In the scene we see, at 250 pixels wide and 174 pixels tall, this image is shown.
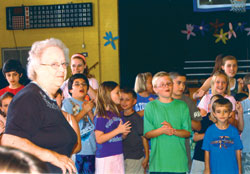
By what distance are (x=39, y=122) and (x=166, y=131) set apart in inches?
70.2

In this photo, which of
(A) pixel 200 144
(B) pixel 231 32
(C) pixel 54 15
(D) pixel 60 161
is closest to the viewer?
(D) pixel 60 161

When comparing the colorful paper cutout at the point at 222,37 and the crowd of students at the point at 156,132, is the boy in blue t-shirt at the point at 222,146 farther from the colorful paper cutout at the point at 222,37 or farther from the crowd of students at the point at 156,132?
the colorful paper cutout at the point at 222,37

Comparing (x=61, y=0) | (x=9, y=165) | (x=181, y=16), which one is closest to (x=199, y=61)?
(x=181, y=16)

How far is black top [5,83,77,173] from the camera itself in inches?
71.2

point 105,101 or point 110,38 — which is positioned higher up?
point 110,38

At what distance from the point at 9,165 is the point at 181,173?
2.75 m

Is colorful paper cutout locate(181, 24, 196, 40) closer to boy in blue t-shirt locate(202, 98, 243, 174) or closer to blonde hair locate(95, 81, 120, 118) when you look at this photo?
boy in blue t-shirt locate(202, 98, 243, 174)

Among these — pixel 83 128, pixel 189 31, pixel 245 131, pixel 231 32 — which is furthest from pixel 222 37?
pixel 83 128

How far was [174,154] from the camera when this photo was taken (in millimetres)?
3469

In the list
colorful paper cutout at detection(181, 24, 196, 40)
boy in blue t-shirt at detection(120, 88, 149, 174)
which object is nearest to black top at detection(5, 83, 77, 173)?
boy in blue t-shirt at detection(120, 88, 149, 174)

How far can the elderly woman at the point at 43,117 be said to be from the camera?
1804 mm

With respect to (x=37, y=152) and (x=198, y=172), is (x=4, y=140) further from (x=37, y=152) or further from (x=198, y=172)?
(x=198, y=172)

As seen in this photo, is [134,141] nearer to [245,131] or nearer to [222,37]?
[245,131]

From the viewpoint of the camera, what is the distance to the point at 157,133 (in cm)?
347
